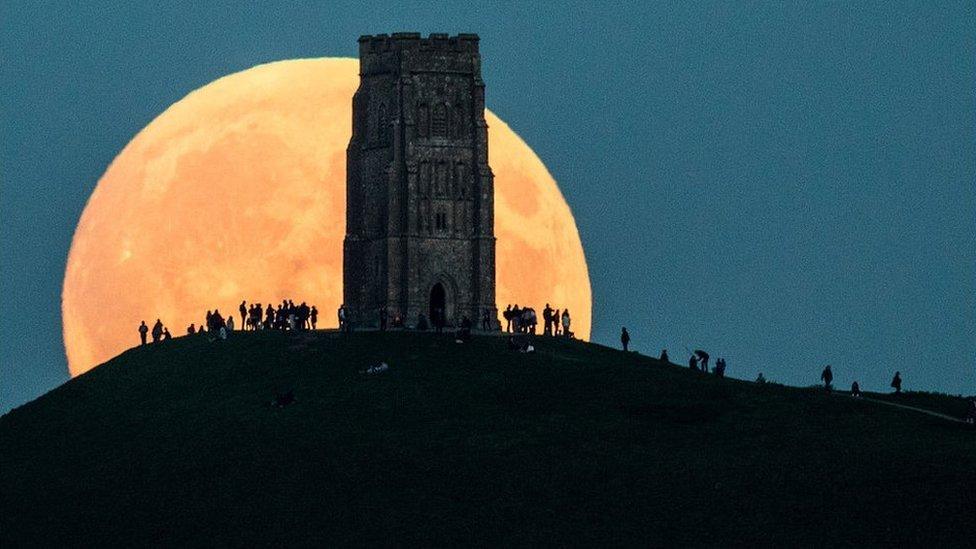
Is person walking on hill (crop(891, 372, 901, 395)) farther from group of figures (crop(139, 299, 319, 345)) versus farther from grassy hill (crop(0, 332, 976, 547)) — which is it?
group of figures (crop(139, 299, 319, 345))

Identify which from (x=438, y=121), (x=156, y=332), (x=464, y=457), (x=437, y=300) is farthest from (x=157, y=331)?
(x=464, y=457)

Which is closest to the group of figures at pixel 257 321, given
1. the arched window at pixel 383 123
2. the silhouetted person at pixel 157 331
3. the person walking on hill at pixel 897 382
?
the silhouetted person at pixel 157 331

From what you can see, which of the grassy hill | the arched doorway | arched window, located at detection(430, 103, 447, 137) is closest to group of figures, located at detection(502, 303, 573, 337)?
the arched doorway

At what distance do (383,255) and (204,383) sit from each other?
84.4 feet

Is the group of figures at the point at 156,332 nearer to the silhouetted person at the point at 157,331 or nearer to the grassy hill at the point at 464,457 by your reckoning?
the silhouetted person at the point at 157,331

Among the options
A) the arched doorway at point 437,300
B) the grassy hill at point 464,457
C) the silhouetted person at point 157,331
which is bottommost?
the grassy hill at point 464,457

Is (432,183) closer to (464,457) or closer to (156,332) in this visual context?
(156,332)

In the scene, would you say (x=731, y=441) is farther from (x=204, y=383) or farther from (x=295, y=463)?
(x=204, y=383)

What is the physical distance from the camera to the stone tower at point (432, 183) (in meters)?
148

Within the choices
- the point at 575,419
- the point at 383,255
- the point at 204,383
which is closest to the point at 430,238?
the point at 383,255

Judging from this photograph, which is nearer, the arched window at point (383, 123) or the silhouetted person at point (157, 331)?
the silhouetted person at point (157, 331)

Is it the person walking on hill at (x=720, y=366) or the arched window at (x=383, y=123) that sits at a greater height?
the arched window at (x=383, y=123)

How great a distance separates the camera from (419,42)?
488ft

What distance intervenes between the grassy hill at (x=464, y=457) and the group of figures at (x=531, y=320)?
8201 mm
